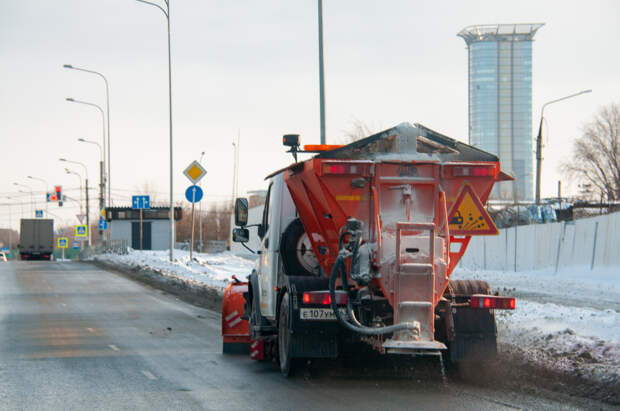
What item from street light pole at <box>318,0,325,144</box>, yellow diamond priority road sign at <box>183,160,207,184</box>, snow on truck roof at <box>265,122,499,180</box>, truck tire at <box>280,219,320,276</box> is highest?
street light pole at <box>318,0,325,144</box>

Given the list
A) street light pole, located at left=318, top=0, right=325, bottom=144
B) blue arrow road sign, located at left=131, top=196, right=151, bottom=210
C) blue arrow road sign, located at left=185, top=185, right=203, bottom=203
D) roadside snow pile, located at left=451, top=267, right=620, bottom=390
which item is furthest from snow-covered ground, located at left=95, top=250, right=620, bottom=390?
blue arrow road sign, located at left=131, top=196, right=151, bottom=210

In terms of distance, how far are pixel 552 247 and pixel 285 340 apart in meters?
24.5

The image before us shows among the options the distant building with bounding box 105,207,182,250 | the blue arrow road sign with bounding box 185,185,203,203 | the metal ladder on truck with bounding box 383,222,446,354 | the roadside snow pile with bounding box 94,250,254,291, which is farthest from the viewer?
the distant building with bounding box 105,207,182,250

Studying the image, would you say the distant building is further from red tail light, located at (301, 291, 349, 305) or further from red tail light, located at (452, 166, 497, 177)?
red tail light, located at (452, 166, 497, 177)

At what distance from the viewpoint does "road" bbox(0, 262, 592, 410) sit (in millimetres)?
8008

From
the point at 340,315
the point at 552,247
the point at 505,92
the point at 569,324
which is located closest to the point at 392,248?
the point at 340,315

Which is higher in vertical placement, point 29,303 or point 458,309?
point 458,309

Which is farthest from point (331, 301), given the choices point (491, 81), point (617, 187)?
point (491, 81)

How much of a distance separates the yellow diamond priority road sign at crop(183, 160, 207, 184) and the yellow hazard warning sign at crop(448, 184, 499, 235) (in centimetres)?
2131

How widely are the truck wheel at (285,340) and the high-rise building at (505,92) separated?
178 metres

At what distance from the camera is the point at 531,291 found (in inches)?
928

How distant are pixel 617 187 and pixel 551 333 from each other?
55035 mm

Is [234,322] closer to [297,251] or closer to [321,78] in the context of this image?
[297,251]

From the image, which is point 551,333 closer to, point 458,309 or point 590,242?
point 458,309
